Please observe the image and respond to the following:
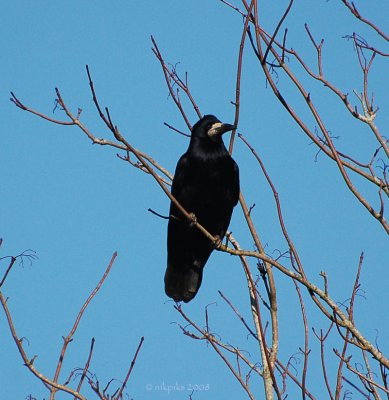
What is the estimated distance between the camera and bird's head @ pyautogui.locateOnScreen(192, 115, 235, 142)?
6056 mm

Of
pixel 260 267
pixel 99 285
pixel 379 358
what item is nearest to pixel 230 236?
pixel 260 267

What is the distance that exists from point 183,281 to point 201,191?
0.84 m

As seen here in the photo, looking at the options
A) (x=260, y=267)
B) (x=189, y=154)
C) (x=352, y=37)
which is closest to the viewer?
(x=260, y=267)

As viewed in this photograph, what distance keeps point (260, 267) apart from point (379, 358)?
3.23 ft

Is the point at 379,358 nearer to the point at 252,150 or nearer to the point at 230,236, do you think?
the point at 252,150

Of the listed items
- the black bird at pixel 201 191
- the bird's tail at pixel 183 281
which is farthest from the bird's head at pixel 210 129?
the bird's tail at pixel 183 281

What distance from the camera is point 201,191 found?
6.00m

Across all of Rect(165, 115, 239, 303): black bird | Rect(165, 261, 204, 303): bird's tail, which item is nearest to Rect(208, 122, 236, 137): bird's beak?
Rect(165, 115, 239, 303): black bird

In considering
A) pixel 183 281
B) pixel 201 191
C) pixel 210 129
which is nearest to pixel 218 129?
pixel 210 129

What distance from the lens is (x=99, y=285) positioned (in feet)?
12.0

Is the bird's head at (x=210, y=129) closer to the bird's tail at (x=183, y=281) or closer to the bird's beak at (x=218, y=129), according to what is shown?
the bird's beak at (x=218, y=129)

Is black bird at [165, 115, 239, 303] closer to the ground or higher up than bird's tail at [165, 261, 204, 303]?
higher up

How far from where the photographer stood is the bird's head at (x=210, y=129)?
19.9ft

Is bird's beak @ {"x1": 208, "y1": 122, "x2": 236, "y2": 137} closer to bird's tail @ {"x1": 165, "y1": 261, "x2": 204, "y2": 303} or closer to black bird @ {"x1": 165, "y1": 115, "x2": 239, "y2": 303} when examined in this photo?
black bird @ {"x1": 165, "y1": 115, "x2": 239, "y2": 303}
